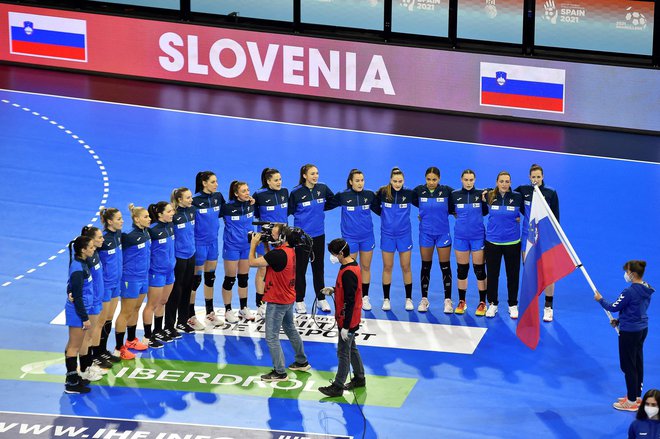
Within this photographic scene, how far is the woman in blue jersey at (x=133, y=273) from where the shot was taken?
14703 mm

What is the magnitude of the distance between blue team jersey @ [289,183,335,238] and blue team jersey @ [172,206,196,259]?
5.15 feet

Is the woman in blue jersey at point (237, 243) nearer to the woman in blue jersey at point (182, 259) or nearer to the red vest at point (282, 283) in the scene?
the woman in blue jersey at point (182, 259)

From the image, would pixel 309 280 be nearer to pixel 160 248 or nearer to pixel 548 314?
pixel 160 248

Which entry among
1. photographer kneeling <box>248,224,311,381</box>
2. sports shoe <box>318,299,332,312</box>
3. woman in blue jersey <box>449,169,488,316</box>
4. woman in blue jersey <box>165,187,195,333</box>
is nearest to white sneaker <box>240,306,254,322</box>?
woman in blue jersey <box>165,187,195,333</box>

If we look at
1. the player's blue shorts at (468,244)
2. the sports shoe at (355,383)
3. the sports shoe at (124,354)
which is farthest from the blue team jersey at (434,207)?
the sports shoe at (124,354)

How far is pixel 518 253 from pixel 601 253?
95.9 inches

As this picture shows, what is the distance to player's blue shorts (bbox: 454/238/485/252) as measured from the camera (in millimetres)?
16562

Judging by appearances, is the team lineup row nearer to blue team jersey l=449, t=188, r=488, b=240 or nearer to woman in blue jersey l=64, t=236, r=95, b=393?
blue team jersey l=449, t=188, r=488, b=240

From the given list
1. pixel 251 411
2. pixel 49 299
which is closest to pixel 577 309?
pixel 251 411

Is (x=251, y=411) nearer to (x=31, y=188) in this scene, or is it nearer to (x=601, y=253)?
(x=601, y=253)

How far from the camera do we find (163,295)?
1542 cm

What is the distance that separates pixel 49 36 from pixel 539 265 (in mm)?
15360

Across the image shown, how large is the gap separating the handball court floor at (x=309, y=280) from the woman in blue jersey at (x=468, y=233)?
0.33 meters

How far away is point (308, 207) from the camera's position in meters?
16.4
